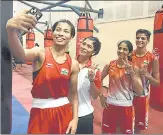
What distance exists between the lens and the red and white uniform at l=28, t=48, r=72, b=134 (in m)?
0.95

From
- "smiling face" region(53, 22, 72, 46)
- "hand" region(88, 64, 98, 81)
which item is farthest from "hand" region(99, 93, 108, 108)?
"smiling face" region(53, 22, 72, 46)

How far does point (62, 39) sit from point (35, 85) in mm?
234

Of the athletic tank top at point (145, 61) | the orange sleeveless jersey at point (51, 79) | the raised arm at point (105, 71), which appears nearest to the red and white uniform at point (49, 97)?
the orange sleeveless jersey at point (51, 79)

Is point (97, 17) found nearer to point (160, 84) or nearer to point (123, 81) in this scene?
point (123, 81)

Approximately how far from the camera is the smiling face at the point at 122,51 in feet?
3.77

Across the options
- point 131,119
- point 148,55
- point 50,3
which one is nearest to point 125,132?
point 131,119

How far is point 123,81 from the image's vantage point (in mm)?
1181

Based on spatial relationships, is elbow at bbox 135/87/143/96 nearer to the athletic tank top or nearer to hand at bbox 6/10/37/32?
the athletic tank top

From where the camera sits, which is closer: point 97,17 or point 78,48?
point 78,48

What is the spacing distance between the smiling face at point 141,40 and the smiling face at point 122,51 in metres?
0.09

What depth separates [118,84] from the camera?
1189mm

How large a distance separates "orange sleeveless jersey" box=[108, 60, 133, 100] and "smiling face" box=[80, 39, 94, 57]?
153mm

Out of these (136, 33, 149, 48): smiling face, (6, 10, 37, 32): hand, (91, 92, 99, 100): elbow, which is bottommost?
(91, 92, 99, 100): elbow

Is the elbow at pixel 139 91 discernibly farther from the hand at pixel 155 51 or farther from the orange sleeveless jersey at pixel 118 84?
the hand at pixel 155 51
